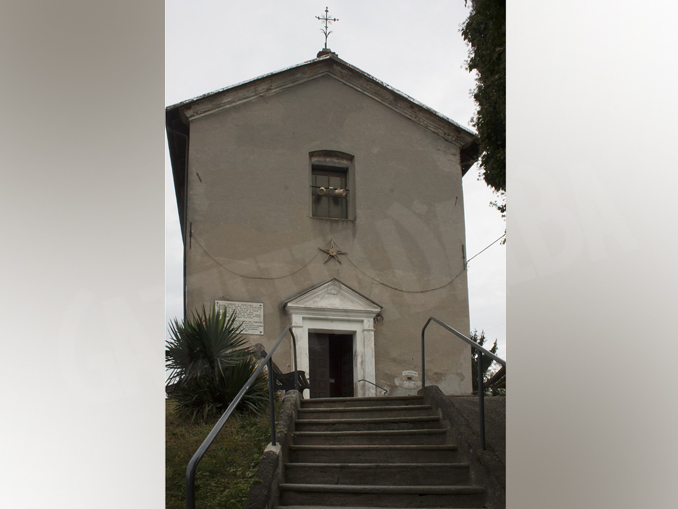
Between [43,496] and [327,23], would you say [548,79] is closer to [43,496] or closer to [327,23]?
[327,23]

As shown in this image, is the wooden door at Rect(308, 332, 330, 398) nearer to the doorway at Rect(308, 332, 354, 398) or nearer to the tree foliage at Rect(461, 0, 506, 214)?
the doorway at Rect(308, 332, 354, 398)

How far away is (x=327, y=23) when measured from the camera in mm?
2775

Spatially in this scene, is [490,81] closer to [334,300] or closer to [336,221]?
[336,221]

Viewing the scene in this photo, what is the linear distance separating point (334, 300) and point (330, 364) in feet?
0.98

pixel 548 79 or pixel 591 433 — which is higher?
pixel 548 79

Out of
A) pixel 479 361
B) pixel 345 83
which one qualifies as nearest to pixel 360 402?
pixel 479 361

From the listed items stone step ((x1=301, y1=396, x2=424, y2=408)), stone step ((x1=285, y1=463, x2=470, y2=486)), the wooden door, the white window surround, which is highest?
the white window surround

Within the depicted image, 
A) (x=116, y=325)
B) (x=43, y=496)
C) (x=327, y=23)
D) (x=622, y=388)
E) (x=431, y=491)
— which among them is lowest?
(x=431, y=491)

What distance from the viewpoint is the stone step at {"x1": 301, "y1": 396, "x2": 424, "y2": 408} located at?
8.73 feet

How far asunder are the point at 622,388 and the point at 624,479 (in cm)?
28

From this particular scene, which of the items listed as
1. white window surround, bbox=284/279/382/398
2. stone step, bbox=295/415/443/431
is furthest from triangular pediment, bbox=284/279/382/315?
stone step, bbox=295/415/443/431

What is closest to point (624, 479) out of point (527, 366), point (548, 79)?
point (527, 366)

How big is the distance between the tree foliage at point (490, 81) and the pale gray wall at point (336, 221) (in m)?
0.17

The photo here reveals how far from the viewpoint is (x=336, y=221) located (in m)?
2.74
